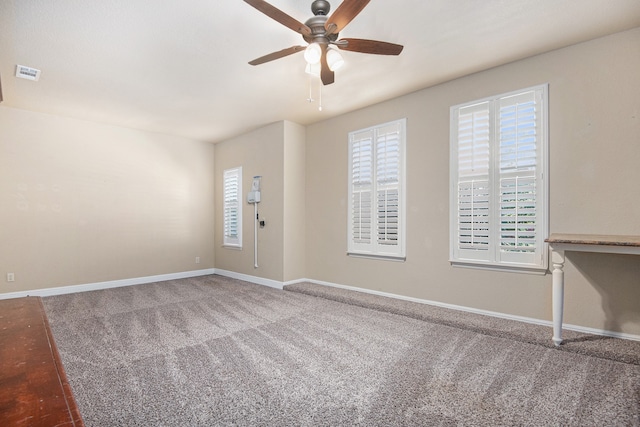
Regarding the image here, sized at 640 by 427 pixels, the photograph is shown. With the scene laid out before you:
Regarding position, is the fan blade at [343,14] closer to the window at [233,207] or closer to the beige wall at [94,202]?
the window at [233,207]

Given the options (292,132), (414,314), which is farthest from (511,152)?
(292,132)

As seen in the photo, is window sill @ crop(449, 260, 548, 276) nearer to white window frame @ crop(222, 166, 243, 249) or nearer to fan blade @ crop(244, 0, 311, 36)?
fan blade @ crop(244, 0, 311, 36)

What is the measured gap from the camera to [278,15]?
2.03 metres

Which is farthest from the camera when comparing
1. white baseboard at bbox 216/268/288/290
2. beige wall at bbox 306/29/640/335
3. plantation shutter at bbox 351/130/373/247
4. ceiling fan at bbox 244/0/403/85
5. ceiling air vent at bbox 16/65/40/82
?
white baseboard at bbox 216/268/288/290

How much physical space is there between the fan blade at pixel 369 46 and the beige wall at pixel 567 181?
1.54 m

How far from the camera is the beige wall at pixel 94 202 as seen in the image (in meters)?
4.42

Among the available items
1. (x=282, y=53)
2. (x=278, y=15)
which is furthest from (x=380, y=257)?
(x=278, y=15)

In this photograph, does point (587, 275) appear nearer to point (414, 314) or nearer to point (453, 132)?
point (414, 314)

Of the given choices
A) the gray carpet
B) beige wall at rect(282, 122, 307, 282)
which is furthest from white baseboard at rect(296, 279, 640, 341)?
beige wall at rect(282, 122, 307, 282)

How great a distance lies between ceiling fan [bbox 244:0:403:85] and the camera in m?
1.98

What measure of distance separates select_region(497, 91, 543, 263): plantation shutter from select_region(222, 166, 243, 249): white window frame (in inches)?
169

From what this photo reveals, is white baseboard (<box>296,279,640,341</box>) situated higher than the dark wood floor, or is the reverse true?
the dark wood floor

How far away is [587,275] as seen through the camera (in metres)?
2.84

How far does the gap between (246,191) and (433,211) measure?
3.41m
